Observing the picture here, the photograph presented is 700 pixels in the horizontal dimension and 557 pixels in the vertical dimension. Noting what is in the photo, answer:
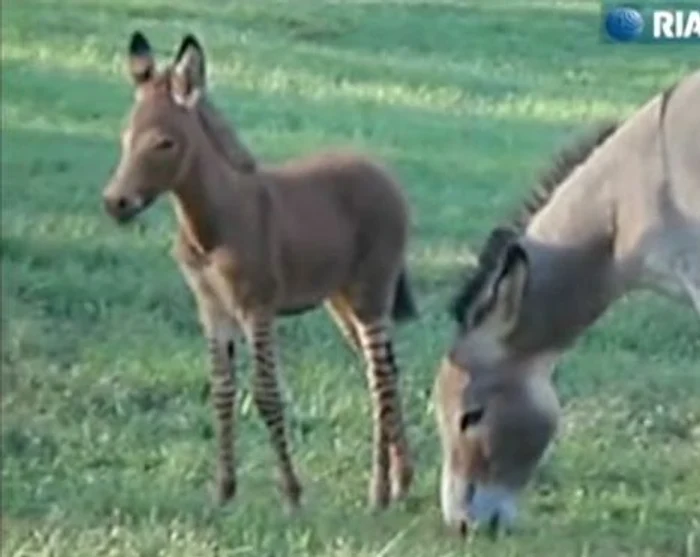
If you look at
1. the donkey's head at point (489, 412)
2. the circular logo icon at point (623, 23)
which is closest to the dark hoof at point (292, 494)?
the donkey's head at point (489, 412)

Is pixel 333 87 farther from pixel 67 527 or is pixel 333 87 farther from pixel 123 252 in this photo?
pixel 67 527

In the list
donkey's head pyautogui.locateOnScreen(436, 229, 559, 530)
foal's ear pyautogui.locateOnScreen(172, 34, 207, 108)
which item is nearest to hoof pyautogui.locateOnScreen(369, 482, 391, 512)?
donkey's head pyautogui.locateOnScreen(436, 229, 559, 530)

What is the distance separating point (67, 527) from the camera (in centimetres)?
A: 525

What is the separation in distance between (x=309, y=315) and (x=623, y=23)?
1.28m

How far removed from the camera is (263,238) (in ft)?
17.2

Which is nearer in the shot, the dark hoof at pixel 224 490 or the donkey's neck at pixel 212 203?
the donkey's neck at pixel 212 203

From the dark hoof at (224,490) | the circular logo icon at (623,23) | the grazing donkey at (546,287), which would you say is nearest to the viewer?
the grazing donkey at (546,287)

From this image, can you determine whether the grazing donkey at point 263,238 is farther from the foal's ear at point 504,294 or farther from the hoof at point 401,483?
the foal's ear at point 504,294

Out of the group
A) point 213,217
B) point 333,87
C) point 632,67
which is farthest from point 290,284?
point 333,87

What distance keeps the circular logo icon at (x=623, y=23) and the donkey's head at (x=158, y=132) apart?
3.75ft

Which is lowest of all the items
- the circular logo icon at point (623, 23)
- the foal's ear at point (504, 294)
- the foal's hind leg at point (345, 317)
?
the foal's hind leg at point (345, 317)

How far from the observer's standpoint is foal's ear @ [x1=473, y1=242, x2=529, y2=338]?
16.3ft

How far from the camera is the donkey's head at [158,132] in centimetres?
500

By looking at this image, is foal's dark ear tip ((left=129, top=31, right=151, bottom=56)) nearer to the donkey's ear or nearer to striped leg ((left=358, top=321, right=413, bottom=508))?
the donkey's ear
